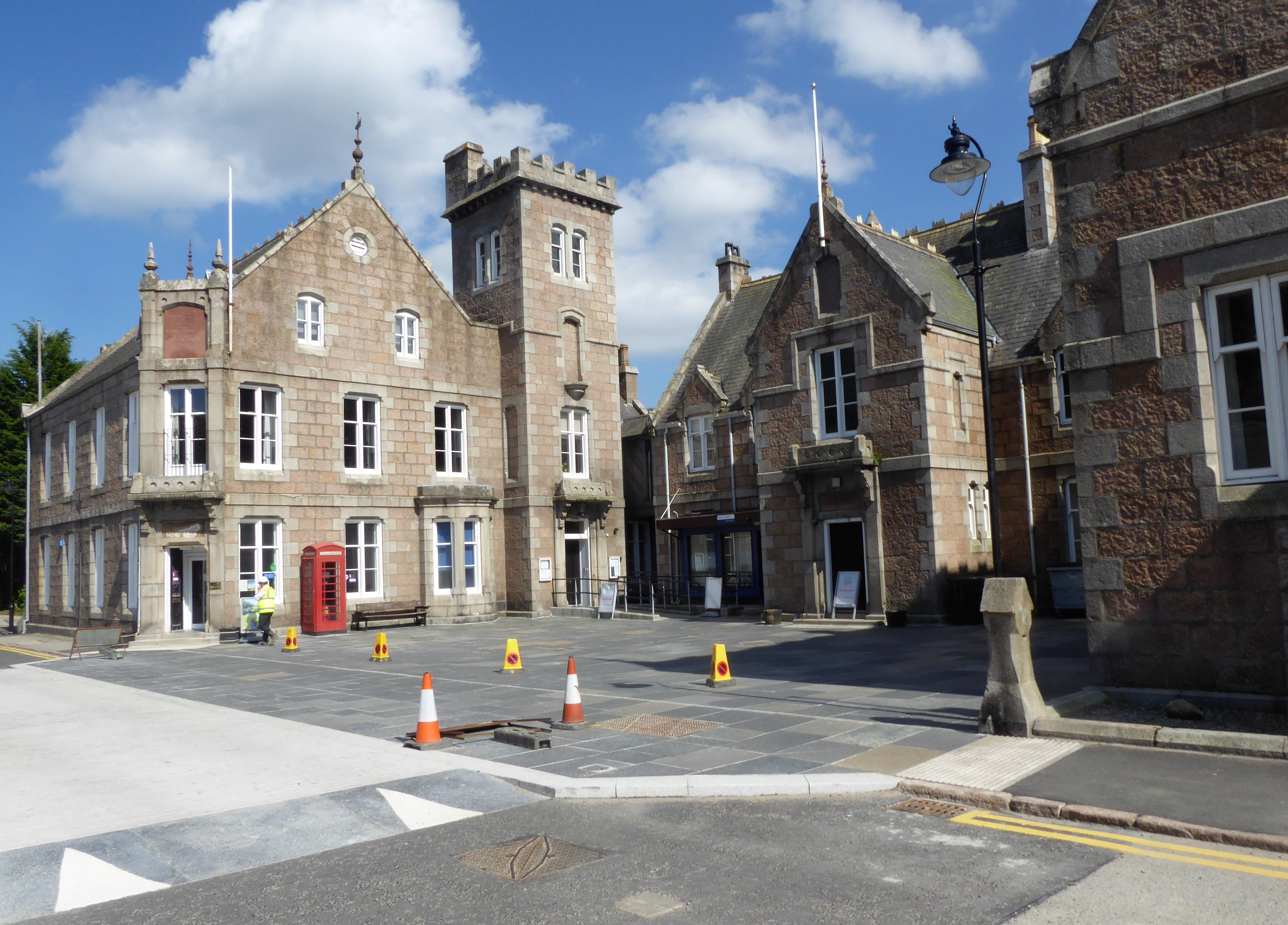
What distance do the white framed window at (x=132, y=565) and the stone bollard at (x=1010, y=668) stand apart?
23391 millimetres

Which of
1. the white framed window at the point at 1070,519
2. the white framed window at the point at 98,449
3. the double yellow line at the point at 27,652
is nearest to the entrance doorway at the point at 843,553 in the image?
the white framed window at the point at 1070,519

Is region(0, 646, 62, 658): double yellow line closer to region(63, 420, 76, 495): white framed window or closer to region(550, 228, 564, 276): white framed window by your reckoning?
region(63, 420, 76, 495): white framed window

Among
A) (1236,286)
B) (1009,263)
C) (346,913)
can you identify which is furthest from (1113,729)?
(1009,263)

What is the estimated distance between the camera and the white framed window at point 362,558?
2753cm

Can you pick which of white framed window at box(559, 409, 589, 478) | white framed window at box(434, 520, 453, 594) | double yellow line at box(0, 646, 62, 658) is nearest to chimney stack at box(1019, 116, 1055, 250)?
white framed window at box(559, 409, 589, 478)

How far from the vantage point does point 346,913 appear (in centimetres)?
538

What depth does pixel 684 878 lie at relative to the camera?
5758mm

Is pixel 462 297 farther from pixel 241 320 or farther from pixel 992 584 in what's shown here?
pixel 992 584

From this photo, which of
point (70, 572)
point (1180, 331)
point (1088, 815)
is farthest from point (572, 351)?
point (1088, 815)

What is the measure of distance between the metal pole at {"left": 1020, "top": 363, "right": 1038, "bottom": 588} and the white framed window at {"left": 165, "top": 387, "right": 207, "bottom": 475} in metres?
21.2

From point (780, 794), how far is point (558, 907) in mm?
2790

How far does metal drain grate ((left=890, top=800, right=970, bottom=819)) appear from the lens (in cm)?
701

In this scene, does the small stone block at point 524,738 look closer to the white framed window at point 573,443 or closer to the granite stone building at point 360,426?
the granite stone building at point 360,426

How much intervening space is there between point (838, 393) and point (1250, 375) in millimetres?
14668
